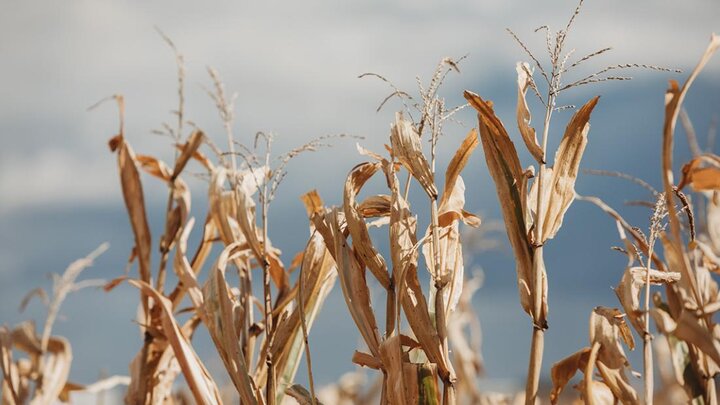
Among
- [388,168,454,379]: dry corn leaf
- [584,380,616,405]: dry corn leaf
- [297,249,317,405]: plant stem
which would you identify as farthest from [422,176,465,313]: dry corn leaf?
[584,380,616,405]: dry corn leaf

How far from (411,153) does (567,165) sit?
0.23 metres

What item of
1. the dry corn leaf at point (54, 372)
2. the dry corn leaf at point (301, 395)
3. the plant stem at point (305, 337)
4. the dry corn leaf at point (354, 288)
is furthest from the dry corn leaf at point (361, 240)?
the dry corn leaf at point (54, 372)

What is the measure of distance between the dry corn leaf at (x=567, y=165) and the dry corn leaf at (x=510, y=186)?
0.03 m

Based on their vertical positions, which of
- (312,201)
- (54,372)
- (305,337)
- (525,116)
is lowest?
(54,372)

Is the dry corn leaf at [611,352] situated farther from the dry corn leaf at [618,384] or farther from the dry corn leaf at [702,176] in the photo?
the dry corn leaf at [702,176]

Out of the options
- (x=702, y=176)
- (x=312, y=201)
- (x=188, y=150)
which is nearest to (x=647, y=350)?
(x=702, y=176)

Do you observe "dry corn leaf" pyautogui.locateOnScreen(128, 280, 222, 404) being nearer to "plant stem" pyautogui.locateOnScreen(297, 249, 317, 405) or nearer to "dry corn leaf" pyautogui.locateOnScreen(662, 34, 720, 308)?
"plant stem" pyautogui.locateOnScreen(297, 249, 317, 405)

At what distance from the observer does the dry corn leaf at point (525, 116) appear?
3.56ft

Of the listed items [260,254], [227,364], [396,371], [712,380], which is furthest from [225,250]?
[712,380]

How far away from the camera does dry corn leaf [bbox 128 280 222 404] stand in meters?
1.31

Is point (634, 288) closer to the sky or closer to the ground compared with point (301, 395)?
closer to the sky

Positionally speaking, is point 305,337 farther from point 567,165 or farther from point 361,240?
point 567,165

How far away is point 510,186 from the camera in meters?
1.13

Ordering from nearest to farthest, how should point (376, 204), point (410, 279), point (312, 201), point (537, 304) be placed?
point (537, 304) < point (410, 279) < point (376, 204) < point (312, 201)
